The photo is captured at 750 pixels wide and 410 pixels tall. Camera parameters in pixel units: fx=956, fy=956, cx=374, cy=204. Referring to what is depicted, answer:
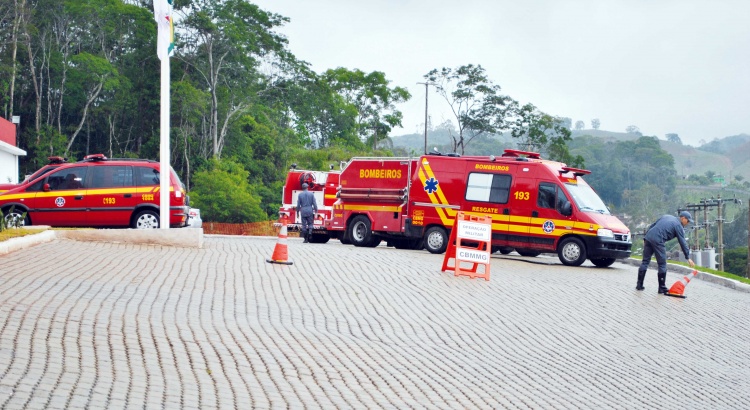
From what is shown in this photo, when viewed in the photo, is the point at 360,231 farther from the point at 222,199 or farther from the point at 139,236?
the point at 222,199

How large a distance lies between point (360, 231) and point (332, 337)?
1675 centimetres

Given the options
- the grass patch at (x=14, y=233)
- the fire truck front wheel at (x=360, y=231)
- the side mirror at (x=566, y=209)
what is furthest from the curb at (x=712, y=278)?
the grass patch at (x=14, y=233)

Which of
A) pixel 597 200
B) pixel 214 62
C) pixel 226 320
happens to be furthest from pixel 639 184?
pixel 226 320

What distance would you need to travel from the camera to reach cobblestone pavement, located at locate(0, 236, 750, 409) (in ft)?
25.2

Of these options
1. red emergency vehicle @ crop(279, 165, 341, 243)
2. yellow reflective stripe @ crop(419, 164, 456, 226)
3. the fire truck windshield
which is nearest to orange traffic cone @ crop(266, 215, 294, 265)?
yellow reflective stripe @ crop(419, 164, 456, 226)

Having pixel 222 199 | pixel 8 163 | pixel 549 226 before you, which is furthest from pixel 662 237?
pixel 222 199

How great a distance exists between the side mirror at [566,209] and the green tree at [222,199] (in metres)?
36.7

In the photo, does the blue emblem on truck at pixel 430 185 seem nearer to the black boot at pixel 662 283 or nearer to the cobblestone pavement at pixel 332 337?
the cobblestone pavement at pixel 332 337

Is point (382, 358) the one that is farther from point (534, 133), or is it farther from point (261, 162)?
point (261, 162)

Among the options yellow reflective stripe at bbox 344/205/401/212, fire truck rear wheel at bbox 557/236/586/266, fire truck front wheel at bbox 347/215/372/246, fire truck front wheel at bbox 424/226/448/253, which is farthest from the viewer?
fire truck front wheel at bbox 347/215/372/246

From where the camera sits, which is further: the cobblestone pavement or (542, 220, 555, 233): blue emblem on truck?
(542, 220, 555, 233): blue emblem on truck

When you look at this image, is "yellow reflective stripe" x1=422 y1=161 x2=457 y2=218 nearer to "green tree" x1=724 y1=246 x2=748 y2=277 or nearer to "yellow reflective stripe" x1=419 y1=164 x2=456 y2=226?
"yellow reflective stripe" x1=419 y1=164 x2=456 y2=226

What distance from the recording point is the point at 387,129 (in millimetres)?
80688

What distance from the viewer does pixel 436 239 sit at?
25.0 meters
